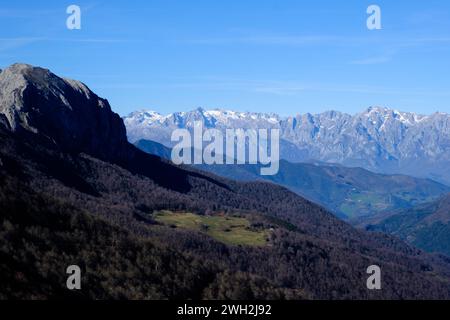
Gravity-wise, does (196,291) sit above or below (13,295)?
below

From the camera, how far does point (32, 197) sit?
17175 centimetres

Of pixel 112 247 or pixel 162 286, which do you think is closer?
pixel 162 286

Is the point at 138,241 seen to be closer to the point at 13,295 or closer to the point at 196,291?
the point at 196,291

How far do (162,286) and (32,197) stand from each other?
53968 mm
